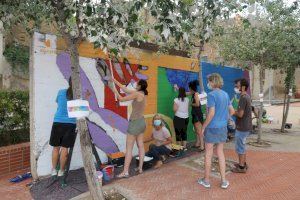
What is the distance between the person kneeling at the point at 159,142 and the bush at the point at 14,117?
269 cm

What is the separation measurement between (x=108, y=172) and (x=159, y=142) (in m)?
1.67

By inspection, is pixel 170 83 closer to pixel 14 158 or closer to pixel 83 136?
pixel 14 158

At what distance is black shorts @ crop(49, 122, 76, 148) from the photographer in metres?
6.28

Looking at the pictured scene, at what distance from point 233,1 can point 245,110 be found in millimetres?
2191

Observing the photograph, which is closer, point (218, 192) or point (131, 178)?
point (218, 192)

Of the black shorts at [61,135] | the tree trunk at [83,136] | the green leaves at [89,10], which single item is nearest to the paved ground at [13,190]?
the black shorts at [61,135]

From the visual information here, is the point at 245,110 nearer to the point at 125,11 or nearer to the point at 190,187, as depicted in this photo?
the point at 190,187

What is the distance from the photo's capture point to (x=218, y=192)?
6.16 metres

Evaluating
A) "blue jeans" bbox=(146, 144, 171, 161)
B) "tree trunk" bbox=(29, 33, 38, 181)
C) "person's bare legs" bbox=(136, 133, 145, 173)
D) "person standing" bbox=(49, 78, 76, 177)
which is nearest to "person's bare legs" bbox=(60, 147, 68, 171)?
"person standing" bbox=(49, 78, 76, 177)

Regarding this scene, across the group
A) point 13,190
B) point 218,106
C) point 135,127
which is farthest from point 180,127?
point 13,190

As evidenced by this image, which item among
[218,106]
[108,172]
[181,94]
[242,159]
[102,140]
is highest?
[181,94]

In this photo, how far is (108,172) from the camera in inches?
262

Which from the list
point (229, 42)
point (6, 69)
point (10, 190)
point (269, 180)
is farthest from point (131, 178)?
point (6, 69)

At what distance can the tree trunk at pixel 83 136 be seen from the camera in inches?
191
